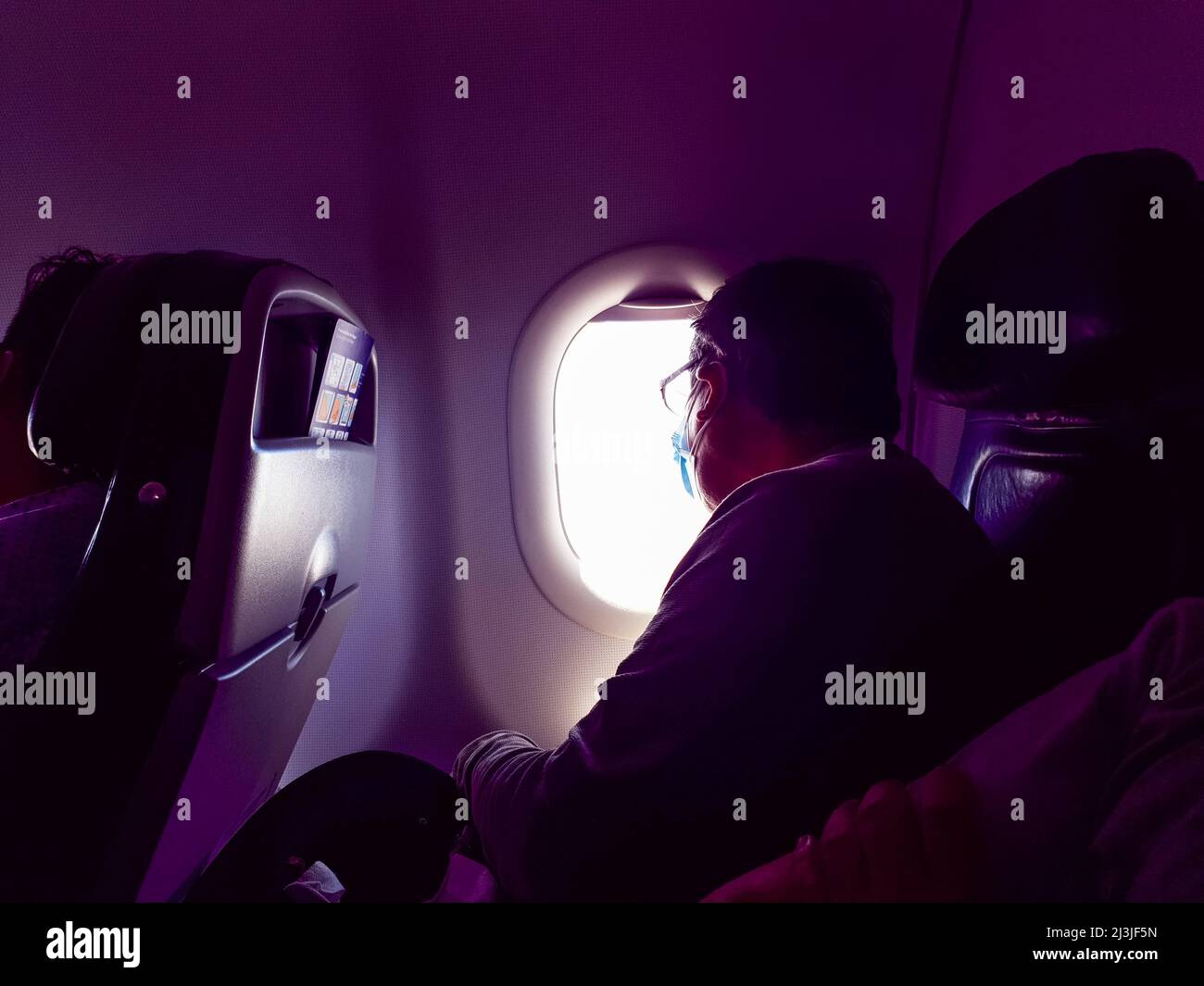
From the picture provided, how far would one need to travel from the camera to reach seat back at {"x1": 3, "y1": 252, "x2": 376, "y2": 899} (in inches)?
28.7

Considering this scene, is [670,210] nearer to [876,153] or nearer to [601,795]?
[876,153]

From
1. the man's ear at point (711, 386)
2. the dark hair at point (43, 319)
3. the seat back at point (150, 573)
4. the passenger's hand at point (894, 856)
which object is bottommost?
the passenger's hand at point (894, 856)

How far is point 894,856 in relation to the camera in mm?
631

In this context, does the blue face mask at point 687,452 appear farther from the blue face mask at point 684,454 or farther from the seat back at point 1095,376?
the seat back at point 1095,376

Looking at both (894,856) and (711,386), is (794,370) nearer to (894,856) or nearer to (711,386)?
(711,386)

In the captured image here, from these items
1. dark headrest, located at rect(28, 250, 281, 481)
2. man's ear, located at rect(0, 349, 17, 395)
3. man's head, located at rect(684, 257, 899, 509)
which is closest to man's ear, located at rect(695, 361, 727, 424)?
man's head, located at rect(684, 257, 899, 509)

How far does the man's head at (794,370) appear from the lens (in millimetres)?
1085

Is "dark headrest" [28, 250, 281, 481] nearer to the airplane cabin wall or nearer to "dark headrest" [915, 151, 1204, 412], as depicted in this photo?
the airplane cabin wall

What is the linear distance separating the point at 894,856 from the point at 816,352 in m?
0.73

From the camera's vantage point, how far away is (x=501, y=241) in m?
1.47

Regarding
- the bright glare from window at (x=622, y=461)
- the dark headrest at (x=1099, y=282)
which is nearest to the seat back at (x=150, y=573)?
the bright glare from window at (x=622, y=461)

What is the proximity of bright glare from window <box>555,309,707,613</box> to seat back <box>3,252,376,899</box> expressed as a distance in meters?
0.81

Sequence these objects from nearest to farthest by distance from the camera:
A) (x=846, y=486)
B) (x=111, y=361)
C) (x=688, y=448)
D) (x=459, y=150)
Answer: (x=111, y=361) → (x=846, y=486) → (x=688, y=448) → (x=459, y=150)

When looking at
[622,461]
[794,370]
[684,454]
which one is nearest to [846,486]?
[794,370]
